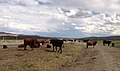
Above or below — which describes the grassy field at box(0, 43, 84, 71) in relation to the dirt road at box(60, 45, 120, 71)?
above

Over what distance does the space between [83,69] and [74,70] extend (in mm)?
1109

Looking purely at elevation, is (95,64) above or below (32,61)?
below

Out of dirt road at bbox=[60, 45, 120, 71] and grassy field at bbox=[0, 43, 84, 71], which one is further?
dirt road at bbox=[60, 45, 120, 71]

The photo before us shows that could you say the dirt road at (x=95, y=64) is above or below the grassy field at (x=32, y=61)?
below

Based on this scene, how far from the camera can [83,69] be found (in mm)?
24750

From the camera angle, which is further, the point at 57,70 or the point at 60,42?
the point at 60,42

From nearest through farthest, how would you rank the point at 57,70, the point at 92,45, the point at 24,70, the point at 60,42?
the point at 24,70
the point at 57,70
the point at 60,42
the point at 92,45

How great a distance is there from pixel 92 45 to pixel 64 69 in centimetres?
5817

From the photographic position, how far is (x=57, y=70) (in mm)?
23875

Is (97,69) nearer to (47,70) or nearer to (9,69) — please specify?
(47,70)

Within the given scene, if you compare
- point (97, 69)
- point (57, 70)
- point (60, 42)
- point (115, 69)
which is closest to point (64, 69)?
point (57, 70)

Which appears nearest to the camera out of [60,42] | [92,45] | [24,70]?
[24,70]

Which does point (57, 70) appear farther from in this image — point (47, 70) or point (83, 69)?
point (83, 69)

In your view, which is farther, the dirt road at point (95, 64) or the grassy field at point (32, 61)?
the dirt road at point (95, 64)
